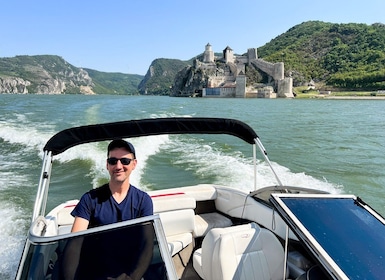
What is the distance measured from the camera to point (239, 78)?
4163 inches

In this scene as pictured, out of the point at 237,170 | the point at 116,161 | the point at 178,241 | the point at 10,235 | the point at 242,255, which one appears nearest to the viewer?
the point at 116,161

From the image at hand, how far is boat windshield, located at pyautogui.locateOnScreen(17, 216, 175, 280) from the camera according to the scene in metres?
1.94

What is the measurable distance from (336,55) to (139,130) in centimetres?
14567

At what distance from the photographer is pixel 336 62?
128 meters

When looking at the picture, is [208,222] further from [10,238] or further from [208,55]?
[208,55]

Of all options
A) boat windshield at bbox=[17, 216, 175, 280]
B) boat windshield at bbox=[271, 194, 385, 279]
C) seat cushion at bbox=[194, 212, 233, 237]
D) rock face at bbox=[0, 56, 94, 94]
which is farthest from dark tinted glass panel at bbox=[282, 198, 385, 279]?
rock face at bbox=[0, 56, 94, 94]

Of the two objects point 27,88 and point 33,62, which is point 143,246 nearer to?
point 27,88

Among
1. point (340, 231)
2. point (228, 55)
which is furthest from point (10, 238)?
point (228, 55)

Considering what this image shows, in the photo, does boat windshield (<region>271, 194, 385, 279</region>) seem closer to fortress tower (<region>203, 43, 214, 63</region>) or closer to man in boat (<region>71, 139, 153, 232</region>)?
man in boat (<region>71, 139, 153, 232</region>)

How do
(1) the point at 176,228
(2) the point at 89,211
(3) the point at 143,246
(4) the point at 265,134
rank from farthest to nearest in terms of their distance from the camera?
1. (4) the point at 265,134
2. (1) the point at 176,228
3. (2) the point at 89,211
4. (3) the point at 143,246

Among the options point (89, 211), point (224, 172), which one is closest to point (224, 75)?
point (224, 172)

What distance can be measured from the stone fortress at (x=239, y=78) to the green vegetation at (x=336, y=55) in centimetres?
828

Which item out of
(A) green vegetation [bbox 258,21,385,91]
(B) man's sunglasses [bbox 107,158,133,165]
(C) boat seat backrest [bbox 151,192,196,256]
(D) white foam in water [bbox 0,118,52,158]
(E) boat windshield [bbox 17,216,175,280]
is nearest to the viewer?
(E) boat windshield [bbox 17,216,175,280]

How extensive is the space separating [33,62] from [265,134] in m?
203
